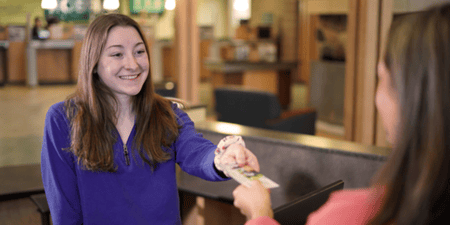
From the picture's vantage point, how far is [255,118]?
4.89 meters

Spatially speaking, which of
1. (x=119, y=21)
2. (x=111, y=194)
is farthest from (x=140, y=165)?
(x=119, y=21)

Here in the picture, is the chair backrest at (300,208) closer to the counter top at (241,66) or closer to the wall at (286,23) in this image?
the counter top at (241,66)

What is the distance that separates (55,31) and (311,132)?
26.8 ft

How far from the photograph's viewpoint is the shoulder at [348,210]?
84 centimetres

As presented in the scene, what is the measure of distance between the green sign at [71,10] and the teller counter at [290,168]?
356 inches

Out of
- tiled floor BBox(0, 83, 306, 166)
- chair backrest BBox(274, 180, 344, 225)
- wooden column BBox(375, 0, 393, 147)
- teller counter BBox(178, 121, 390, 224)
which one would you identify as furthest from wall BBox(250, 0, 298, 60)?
chair backrest BBox(274, 180, 344, 225)

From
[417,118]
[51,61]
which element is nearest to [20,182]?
[417,118]

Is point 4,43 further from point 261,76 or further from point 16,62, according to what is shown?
point 261,76

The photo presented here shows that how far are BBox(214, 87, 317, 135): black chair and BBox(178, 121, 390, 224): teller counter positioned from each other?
7.22ft

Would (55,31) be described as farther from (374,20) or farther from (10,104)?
(374,20)

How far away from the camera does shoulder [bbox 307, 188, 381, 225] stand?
0.84m

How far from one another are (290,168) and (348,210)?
133 cm

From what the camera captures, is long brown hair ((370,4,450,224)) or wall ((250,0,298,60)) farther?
wall ((250,0,298,60))

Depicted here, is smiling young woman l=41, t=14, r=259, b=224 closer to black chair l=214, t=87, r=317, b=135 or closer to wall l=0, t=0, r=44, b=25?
black chair l=214, t=87, r=317, b=135
